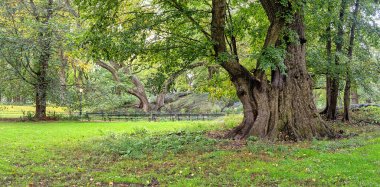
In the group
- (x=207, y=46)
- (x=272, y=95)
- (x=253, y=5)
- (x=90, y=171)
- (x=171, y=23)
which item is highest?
(x=253, y=5)

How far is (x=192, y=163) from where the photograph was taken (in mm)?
8312

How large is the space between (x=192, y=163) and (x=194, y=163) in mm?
48

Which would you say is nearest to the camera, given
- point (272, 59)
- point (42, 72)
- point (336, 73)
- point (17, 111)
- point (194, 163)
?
point (194, 163)

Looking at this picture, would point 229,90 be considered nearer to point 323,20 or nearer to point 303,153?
point 323,20

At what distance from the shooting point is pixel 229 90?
15.6 metres

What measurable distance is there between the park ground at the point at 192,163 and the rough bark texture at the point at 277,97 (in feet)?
2.78

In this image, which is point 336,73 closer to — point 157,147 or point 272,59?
point 272,59

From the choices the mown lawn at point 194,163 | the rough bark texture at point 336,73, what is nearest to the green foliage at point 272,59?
the mown lawn at point 194,163

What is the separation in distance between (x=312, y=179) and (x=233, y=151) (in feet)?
9.72

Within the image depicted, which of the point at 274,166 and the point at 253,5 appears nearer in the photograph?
the point at 274,166

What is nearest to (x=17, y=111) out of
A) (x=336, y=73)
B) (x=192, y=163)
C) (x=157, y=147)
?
(x=157, y=147)

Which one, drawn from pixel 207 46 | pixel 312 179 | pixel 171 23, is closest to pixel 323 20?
pixel 207 46

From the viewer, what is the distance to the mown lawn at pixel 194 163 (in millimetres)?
6848

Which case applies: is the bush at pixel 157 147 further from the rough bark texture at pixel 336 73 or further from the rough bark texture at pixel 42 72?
the rough bark texture at pixel 42 72
